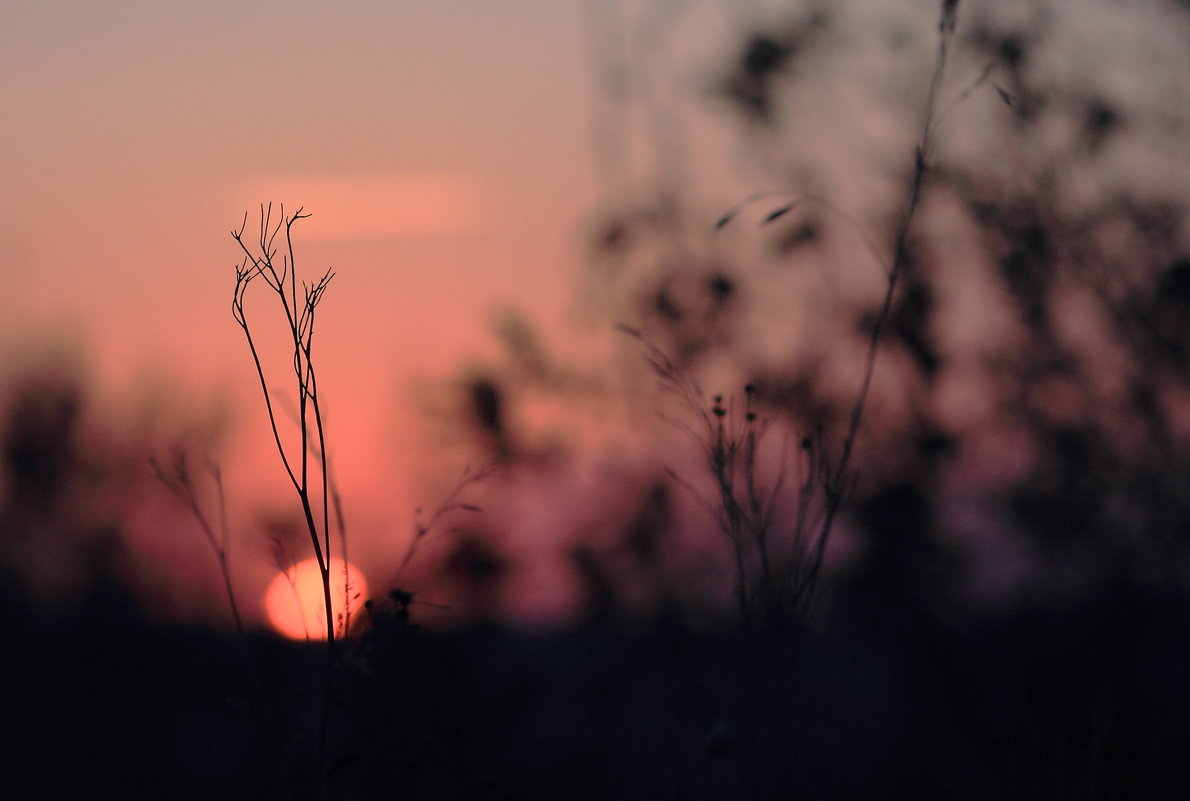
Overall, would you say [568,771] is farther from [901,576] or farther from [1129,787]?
[1129,787]

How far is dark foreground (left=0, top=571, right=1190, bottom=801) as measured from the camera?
2352 millimetres

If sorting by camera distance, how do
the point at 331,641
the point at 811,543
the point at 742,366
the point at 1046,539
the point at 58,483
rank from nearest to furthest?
the point at 331,641 < the point at 811,543 < the point at 742,366 < the point at 1046,539 < the point at 58,483

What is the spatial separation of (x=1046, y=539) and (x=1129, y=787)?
1.23 m

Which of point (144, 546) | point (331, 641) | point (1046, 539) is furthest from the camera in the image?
point (144, 546)

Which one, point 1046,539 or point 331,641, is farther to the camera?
point 1046,539

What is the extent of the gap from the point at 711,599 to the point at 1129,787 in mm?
1867

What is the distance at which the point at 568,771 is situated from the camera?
6051mm

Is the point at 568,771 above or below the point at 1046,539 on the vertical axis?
below

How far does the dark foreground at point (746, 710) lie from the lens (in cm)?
235

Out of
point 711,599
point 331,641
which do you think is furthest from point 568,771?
point 331,641

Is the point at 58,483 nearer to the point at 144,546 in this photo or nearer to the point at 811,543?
the point at 144,546

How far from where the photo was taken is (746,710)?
2594 millimetres

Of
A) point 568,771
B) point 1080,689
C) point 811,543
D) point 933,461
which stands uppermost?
point 933,461

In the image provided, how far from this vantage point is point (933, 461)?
5168mm
